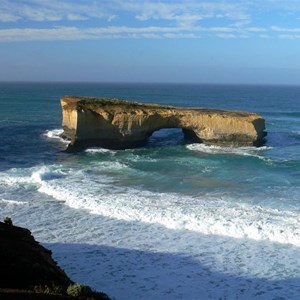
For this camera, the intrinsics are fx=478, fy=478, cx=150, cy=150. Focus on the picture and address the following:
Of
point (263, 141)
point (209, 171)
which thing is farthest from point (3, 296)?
point (263, 141)

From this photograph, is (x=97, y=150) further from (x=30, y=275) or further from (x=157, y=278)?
(x=30, y=275)

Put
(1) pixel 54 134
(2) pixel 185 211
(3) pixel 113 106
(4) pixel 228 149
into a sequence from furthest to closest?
(1) pixel 54 134 < (3) pixel 113 106 < (4) pixel 228 149 < (2) pixel 185 211

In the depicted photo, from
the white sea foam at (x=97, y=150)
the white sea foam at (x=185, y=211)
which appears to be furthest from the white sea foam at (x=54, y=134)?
the white sea foam at (x=185, y=211)

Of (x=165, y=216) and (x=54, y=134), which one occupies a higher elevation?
(x=54, y=134)

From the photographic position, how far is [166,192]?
26.5 m

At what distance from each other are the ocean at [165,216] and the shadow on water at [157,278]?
3 cm

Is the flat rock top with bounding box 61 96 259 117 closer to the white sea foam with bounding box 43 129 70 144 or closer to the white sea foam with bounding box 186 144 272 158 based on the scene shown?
the white sea foam with bounding box 186 144 272 158

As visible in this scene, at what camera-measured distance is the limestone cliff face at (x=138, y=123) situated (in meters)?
39.6

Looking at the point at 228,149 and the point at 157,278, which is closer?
the point at 157,278

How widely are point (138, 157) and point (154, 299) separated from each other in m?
22.7

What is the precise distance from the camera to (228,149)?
131ft

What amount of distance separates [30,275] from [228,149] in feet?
98.4

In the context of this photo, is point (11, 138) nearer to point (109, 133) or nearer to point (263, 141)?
point (109, 133)

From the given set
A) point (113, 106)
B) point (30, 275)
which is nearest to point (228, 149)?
point (113, 106)
